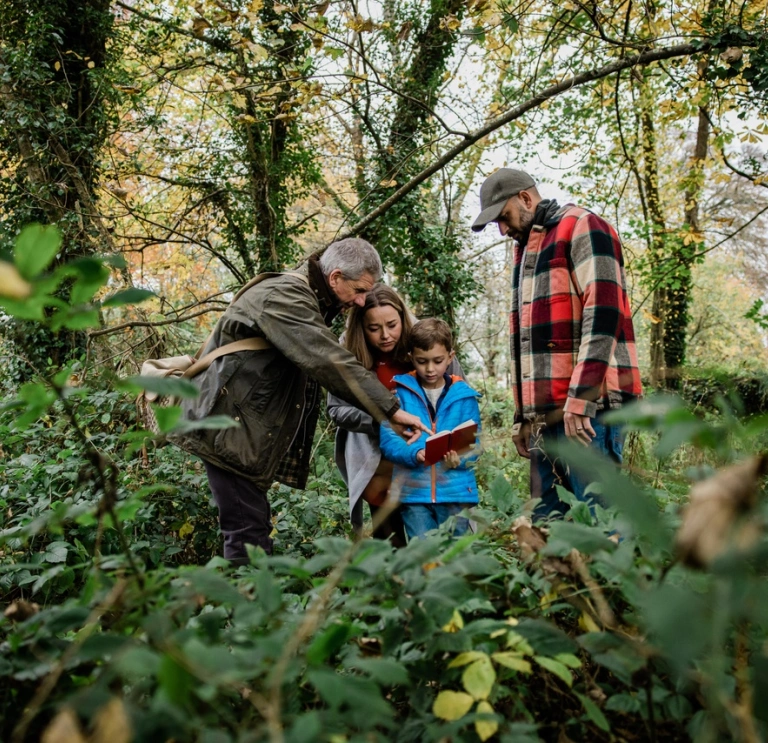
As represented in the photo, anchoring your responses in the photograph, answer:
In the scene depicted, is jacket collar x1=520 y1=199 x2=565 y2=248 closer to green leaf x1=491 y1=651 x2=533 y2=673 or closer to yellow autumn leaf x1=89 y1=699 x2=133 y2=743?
green leaf x1=491 y1=651 x2=533 y2=673

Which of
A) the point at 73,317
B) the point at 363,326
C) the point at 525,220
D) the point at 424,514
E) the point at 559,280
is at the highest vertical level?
the point at 525,220

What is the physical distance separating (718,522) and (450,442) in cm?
238

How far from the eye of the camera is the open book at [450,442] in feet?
9.53

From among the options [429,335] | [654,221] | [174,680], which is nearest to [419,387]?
[429,335]

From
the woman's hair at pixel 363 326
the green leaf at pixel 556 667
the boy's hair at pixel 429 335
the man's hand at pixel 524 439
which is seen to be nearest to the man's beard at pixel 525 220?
the boy's hair at pixel 429 335

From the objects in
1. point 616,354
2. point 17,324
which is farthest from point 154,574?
point 17,324

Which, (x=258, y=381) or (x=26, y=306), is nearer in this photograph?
(x=26, y=306)

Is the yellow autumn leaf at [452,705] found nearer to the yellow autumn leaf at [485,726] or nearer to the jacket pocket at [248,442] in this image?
the yellow autumn leaf at [485,726]

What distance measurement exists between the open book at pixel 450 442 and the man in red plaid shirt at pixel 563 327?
354 millimetres

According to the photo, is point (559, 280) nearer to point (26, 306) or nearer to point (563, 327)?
point (563, 327)

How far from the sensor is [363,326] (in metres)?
3.53

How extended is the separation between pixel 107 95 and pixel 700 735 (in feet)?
26.0

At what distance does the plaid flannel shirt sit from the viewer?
300cm

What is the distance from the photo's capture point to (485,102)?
11.5m
